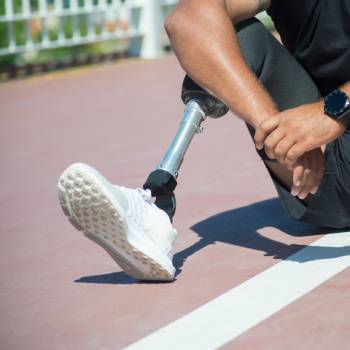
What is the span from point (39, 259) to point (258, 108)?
3.35 feet

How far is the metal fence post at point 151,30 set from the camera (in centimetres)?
1004

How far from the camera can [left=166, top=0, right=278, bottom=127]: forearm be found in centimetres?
284

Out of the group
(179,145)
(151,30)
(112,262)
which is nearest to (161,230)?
(179,145)

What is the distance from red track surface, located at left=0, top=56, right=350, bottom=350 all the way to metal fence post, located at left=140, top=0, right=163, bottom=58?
3.21m

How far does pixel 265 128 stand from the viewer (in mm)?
2752

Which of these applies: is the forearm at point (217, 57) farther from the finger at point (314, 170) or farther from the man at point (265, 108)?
the finger at point (314, 170)

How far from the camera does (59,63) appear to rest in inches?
374

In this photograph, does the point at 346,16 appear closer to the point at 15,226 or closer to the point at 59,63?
the point at 15,226

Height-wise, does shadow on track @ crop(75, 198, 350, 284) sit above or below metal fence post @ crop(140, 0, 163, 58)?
above

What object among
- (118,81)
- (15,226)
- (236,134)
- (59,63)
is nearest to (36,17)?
(59,63)

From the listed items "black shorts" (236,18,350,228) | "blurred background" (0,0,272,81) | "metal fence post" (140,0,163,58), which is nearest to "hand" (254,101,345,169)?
"black shorts" (236,18,350,228)

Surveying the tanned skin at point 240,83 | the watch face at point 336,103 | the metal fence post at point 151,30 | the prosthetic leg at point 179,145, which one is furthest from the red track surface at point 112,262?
the metal fence post at point 151,30

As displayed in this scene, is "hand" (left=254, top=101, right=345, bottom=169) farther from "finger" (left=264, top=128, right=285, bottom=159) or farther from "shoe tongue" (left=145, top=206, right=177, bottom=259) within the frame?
"shoe tongue" (left=145, top=206, right=177, bottom=259)

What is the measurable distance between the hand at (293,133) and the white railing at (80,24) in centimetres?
626
